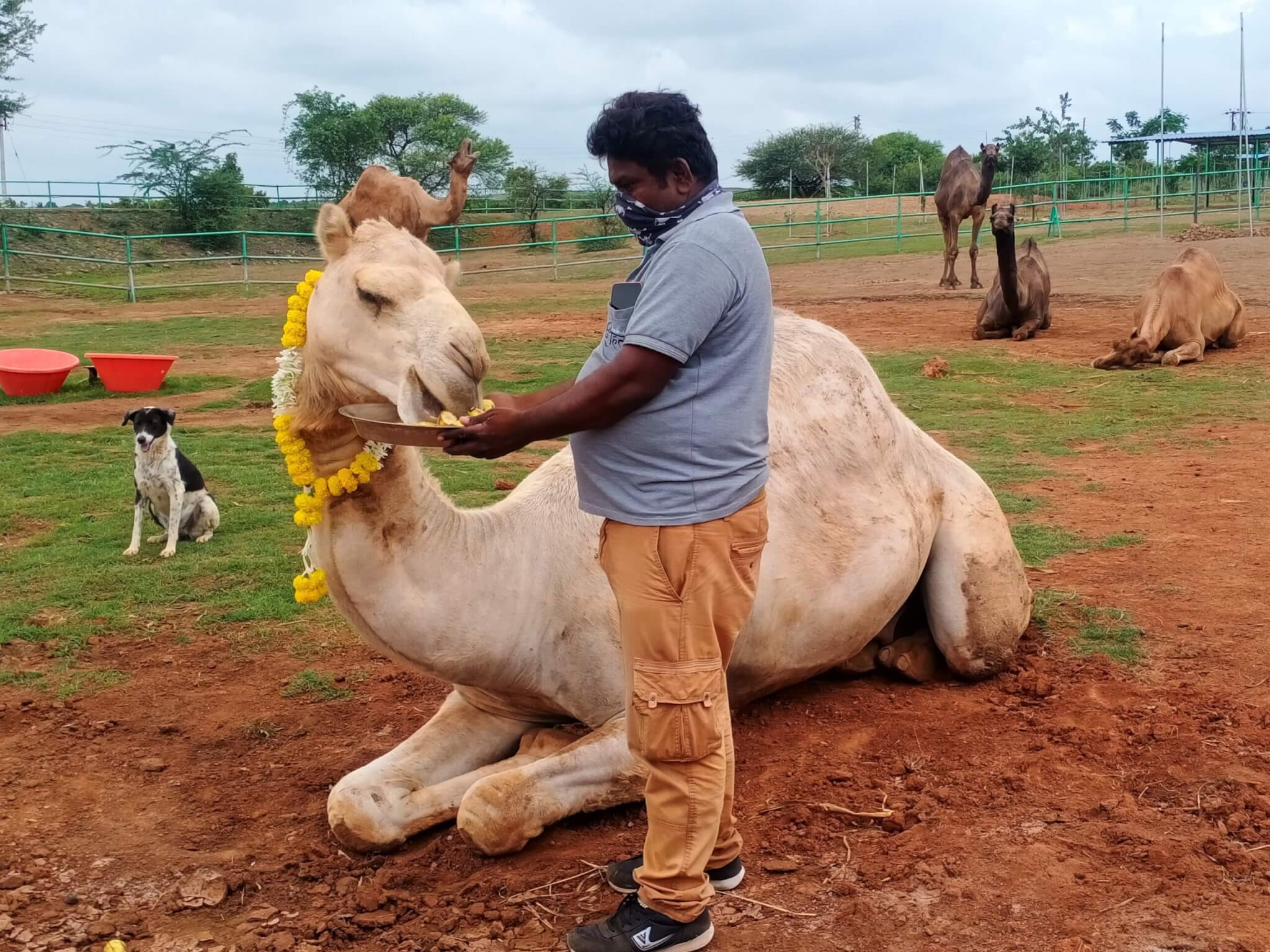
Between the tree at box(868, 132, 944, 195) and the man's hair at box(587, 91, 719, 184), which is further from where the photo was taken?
the tree at box(868, 132, 944, 195)

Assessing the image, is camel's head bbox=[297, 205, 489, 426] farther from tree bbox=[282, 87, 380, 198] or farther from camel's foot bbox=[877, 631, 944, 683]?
tree bbox=[282, 87, 380, 198]

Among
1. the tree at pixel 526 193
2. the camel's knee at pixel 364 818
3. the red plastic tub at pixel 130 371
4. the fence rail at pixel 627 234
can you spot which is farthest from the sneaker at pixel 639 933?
the tree at pixel 526 193

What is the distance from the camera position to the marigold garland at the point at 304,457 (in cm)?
364

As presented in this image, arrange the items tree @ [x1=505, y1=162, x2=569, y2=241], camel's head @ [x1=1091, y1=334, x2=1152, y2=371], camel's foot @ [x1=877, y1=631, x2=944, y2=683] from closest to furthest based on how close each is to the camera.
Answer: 1. camel's foot @ [x1=877, y1=631, x2=944, y2=683]
2. camel's head @ [x1=1091, y1=334, x2=1152, y2=371]
3. tree @ [x1=505, y1=162, x2=569, y2=241]

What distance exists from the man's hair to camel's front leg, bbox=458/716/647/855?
1.75 meters

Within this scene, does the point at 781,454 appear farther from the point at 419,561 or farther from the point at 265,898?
the point at 265,898

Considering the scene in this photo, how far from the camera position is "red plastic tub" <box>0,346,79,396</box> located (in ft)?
45.9

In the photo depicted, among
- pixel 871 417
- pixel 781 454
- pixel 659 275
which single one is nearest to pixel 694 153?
pixel 659 275

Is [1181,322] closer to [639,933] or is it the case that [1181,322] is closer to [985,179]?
[985,179]

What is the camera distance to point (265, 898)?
362 cm

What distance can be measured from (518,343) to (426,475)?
14.6 metres

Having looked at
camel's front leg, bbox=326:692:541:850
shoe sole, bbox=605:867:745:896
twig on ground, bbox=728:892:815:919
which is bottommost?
twig on ground, bbox=728:892:815:919

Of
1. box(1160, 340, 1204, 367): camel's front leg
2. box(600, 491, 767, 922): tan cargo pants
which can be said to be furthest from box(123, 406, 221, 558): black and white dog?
box(1160, 340, 1204, 367): camel's front leg

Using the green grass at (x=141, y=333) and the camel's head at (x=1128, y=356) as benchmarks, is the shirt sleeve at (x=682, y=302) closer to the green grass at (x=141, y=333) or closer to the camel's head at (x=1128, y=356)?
the camel's head at (x=1128, y=356)
